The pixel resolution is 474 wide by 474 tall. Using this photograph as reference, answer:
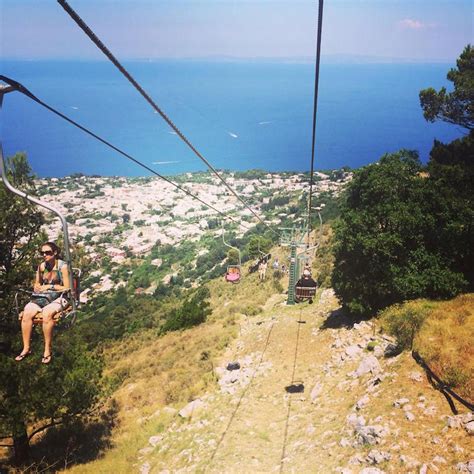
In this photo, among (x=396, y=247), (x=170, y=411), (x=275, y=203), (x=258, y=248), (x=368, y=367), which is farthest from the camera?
(x=275, y=203)

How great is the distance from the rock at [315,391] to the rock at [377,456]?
4211mm

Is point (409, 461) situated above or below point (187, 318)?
above

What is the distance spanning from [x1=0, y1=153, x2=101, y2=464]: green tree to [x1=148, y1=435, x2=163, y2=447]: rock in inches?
125

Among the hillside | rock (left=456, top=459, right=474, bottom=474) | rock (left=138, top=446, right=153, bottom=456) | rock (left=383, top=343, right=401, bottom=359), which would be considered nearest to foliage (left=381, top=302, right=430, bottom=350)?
rock (left=383, top=343, right=401, bottom=359)

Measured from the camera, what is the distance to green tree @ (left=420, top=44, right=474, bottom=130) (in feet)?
74.6

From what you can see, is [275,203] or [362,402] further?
[275,203]

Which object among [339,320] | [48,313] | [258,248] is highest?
[48,313]

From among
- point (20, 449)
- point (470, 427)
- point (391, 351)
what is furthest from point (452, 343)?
point (20, 449)

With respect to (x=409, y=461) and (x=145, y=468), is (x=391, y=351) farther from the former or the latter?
(x=145, y=468)

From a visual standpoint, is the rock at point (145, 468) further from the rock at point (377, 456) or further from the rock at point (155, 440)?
the rock at point (377, 456)

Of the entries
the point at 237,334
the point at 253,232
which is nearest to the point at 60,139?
the point at 253,232

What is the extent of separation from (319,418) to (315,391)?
5.86ft

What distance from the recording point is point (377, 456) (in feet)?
29.2

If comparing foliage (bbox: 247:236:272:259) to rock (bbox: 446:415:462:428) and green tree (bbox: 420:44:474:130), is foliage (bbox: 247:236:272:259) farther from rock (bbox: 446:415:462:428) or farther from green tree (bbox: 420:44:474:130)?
rock (bbox: 446:415:462:428)
